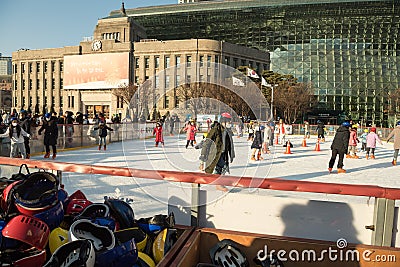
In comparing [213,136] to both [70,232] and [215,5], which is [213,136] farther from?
[215,5]

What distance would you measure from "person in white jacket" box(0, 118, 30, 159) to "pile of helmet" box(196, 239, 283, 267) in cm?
926

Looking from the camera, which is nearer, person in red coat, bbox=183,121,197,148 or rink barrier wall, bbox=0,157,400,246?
rink barrier wall, bbox=0,157,400,246

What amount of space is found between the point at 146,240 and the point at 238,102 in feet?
5.36

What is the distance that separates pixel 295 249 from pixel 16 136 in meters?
9.74

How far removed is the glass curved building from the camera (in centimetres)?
6575

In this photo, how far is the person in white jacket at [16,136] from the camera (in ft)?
32.6

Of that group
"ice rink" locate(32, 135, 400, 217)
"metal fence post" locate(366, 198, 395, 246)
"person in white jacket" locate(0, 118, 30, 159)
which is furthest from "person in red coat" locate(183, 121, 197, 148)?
"person in white jacket" locate(0, 118, 30, 159)

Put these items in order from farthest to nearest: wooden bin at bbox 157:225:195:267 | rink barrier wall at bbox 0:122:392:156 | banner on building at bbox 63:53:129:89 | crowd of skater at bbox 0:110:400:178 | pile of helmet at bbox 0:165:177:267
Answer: banner on building at bbox 63:53:129:89 → rink barrier wall at bbox 0:122:392:156 → crowd of skater at bbox 0:110:400:178 → wooden bin at bbox 157:225:195:267 → pile of helmet at bbox 0:165:177:267

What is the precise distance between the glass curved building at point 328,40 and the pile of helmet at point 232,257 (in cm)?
6629

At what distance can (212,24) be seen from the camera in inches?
2968

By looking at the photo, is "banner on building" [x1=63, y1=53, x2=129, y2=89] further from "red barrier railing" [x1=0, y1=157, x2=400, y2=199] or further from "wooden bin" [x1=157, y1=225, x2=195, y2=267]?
"wooden bin" [x1=157, y1=225, x2=195, y2=267]

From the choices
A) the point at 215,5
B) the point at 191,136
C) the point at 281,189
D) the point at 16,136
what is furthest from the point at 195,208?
the point at 215,5

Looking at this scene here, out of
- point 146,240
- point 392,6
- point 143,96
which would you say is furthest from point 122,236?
point 392,6

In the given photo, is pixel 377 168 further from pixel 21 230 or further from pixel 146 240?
pixel 21 230
